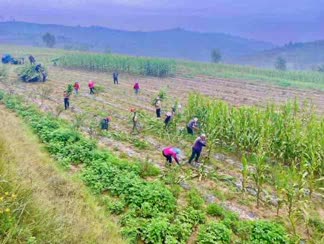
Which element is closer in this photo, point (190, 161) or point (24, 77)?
point (190, 161)

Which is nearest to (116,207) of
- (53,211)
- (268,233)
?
(53,211)

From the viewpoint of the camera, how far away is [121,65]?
50.0 m

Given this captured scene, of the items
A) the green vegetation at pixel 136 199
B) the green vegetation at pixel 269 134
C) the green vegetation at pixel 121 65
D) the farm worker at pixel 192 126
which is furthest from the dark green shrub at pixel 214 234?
the green vegetation at pixel 121 65

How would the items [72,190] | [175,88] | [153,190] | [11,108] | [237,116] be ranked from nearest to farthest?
1. [72,190]
2. [153,190]
3. [237,116]
4. [11,108]
5. [175,88]

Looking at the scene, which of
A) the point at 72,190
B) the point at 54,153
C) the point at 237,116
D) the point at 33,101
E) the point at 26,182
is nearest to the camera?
the point at 26,182

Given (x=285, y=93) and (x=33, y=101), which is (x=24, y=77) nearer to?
(x=33, y=101)

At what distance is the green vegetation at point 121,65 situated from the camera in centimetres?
4900

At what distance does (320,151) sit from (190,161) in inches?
193

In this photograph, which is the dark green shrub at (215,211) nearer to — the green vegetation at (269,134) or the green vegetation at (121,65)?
the green vegetation at (269,134)

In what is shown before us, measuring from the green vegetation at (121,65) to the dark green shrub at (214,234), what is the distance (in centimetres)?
4138

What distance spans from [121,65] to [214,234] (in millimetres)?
43764

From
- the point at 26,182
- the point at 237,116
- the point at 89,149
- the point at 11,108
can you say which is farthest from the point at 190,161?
the point at 11,108

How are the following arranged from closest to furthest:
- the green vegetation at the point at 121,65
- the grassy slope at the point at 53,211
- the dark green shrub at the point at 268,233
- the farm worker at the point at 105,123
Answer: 1. the grassy slope at the point at 53,211
2. the dark green shrub at the point at 268,233
3. the farm worker at the point at 105,123
4. the green vegetation at the point at 121,65

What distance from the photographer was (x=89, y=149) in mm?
13562
